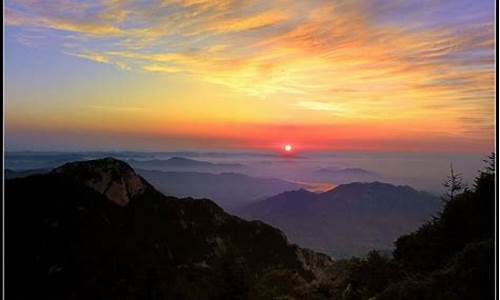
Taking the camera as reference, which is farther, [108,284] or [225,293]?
[108,284]

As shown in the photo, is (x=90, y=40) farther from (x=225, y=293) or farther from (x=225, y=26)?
(x=225, y=293)

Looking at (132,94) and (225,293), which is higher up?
(132,94)

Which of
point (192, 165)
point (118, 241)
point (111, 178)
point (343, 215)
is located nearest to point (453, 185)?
point (192, 165)

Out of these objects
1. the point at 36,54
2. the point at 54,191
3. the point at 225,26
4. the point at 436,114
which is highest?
the point at 225,26

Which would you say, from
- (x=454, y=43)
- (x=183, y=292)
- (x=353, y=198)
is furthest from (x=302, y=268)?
(x=454, y=43)

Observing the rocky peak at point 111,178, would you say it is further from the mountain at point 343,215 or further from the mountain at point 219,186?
the mountain at point 343,215

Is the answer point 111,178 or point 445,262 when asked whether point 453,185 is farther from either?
point 111,178

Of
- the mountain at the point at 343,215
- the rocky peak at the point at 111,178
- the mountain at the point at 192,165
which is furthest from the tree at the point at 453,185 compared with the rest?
the rocky peak at the point at 111,178
